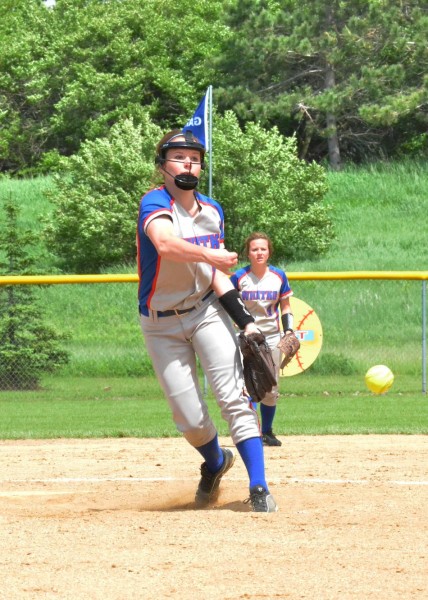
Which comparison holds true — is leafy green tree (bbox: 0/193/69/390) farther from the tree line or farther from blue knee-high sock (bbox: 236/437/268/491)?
the tree line

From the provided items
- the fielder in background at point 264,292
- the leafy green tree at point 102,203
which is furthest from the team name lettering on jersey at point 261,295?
the leafy green tree at point 102,203

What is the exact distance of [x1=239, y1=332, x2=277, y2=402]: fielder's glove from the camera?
603cm

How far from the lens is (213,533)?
523 cm

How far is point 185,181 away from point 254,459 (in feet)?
4.89

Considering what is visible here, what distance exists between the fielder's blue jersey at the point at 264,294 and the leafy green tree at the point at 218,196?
19.1 meters

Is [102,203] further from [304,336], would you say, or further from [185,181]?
[185,181]

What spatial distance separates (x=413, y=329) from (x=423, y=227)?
19.8m

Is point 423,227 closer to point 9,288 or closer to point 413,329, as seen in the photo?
point 413,329

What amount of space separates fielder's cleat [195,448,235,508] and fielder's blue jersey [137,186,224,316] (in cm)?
109

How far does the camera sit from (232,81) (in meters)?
37.2

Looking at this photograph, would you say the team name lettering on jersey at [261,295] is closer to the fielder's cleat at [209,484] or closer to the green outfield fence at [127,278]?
the fielder's cleat at [209,484]

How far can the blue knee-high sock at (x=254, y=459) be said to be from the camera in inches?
231

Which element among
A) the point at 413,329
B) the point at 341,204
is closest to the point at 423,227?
the point at 341,204

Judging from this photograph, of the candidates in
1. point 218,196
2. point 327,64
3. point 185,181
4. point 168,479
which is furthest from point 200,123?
point 327,64
